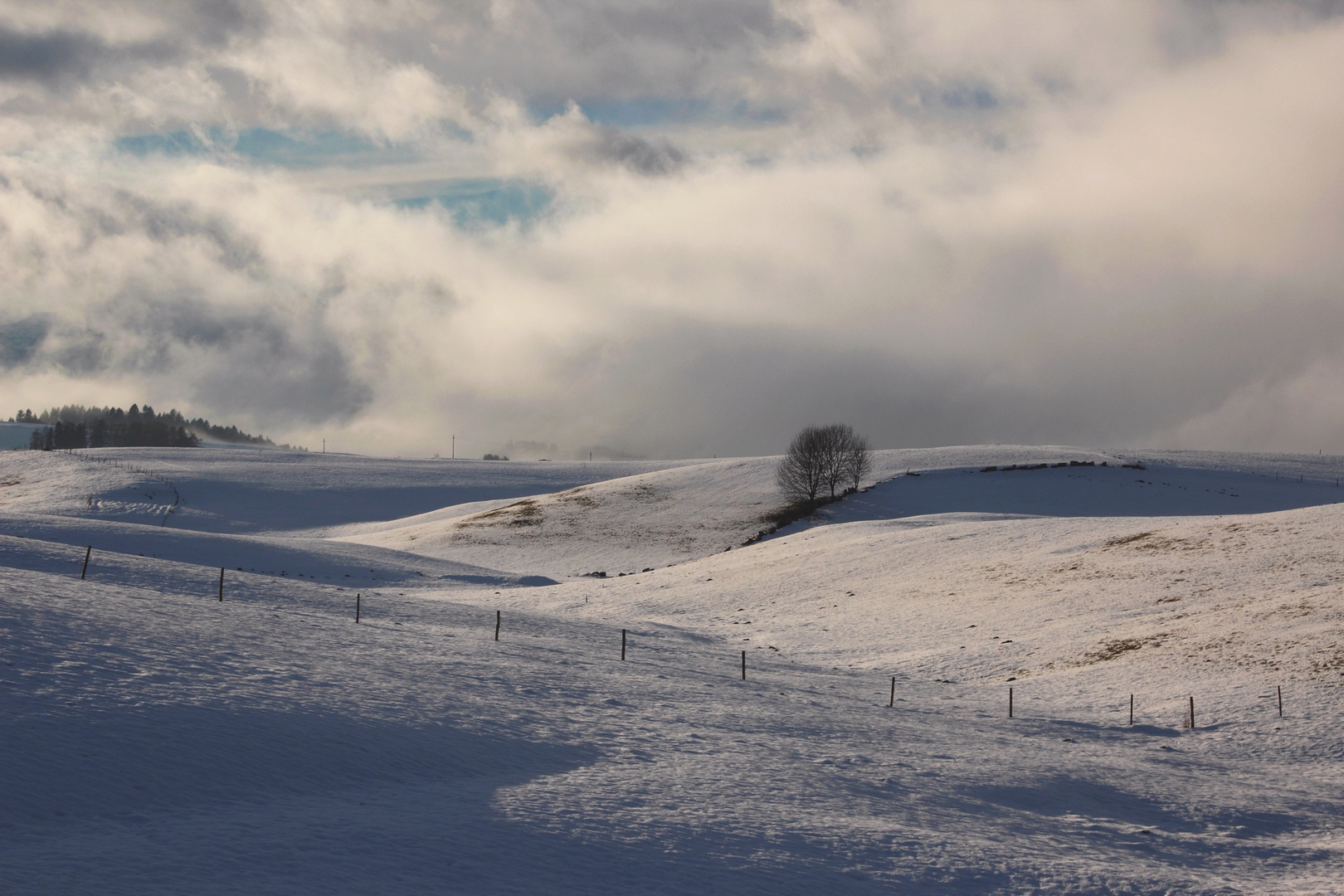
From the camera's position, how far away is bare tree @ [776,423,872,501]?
79062 millimetres

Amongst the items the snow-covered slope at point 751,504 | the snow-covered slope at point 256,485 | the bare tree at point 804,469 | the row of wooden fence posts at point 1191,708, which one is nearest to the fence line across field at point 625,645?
the row of wooden fence posts at point 1191,708

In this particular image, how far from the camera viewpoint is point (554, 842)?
1231 cm

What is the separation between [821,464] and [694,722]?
199 feet

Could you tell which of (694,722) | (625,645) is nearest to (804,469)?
(625,645)

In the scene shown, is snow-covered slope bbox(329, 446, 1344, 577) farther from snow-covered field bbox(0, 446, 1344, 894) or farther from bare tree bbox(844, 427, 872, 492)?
snow-covered field bbox(0, 446, 1344, 894)

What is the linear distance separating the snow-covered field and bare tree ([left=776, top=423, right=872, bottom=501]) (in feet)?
90.8

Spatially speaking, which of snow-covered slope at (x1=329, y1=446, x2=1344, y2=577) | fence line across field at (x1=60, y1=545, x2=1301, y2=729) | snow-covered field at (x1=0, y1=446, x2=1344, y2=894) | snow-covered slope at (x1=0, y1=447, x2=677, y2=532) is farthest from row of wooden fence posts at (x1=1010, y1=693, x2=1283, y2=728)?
snow-covered slope at (x1=0, y1=447, x2=677, y2=532)

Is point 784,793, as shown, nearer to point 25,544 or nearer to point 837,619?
point 837,619

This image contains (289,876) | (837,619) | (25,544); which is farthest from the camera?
(837,619)

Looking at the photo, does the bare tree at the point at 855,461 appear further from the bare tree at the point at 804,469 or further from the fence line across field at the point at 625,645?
the fence line across field at the point at 625,645

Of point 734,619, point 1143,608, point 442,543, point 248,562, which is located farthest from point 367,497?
point 1143,608

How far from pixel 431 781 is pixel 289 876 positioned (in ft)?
14.6

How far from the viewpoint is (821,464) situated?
78938 mm

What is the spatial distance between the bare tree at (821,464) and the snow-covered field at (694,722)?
1089 inches
